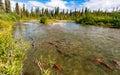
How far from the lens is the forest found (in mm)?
7753

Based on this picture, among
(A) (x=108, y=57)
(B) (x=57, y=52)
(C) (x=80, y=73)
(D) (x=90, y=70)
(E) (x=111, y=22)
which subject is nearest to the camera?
(C) (x=80, y=73)

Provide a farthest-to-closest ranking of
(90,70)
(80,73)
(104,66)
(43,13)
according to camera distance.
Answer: (43,13), (104,66), (90,70), (80,73)

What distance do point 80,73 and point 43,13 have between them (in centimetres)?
11151

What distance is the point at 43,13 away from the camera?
4690 inches

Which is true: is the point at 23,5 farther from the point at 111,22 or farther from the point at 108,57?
the point at 108,57

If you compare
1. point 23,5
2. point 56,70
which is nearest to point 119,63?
point 56,70

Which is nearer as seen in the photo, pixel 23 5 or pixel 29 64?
pixel 29 64

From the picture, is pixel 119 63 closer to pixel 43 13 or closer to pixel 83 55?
pixel 83 55

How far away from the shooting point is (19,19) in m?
84.6

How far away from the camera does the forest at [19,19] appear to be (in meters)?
7.75

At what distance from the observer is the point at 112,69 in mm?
12016

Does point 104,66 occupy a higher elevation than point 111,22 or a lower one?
lower

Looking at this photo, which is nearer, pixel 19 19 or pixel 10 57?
pixel 10 57

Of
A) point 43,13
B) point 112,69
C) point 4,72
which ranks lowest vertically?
point 112,69
